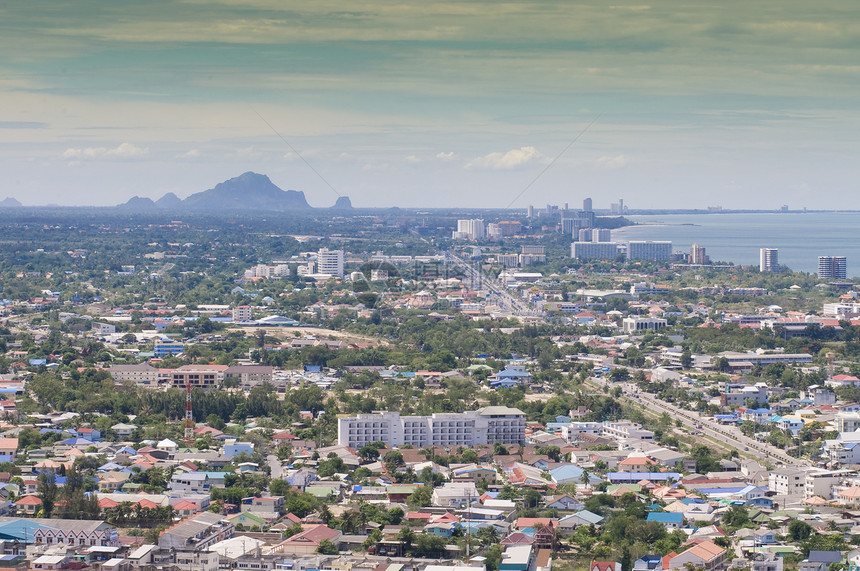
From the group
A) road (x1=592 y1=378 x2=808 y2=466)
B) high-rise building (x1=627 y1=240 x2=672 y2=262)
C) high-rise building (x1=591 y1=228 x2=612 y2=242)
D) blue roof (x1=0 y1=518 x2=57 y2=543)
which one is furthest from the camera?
high-rise building (x1=591 y1=228 x2=612 y2=242)

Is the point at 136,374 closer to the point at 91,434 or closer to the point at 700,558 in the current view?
the point at 91,434

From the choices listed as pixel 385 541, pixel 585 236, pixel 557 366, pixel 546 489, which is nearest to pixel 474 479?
pixel 546 489

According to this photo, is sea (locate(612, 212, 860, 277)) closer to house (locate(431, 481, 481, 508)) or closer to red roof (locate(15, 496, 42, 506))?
house (locate(431, 481, 481, 508))

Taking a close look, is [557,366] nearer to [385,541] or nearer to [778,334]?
[778,334]

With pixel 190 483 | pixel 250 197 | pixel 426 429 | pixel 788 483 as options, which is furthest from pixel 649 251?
pixel 250 197

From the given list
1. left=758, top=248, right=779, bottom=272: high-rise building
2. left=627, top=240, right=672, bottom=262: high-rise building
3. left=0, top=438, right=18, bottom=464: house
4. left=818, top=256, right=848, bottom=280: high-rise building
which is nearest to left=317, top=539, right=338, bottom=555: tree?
left=0, top=438, right=18, bottom=464: house

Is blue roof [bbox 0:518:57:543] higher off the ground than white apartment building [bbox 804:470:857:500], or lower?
higher

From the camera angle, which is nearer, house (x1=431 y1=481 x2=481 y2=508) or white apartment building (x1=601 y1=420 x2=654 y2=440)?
house (x1=431 y1=481 x2=481 y2=508)
